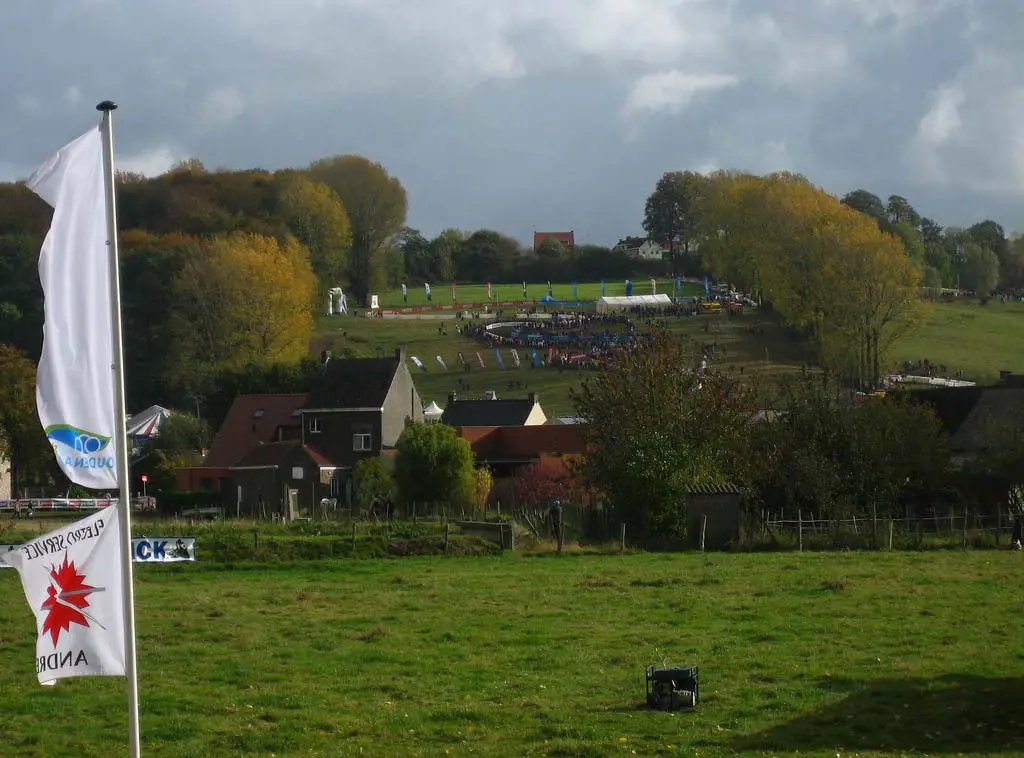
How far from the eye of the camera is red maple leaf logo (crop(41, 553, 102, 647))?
11.0 m

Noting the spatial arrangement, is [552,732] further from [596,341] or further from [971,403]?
[596,341]

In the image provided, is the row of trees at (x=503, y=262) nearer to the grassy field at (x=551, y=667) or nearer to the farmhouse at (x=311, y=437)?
the farmhouse at (x=311, y=437)

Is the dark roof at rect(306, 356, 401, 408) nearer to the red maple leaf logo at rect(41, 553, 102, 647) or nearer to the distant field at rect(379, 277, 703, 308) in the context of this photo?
the red maple leaf logo at rect(41, 553, 102, 647)

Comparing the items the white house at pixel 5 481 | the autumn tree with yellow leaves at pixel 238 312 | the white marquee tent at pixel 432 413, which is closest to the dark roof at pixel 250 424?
the white marquee tent at pixel 432 413

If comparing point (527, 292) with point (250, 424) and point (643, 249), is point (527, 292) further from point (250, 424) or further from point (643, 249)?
point (250, 424)

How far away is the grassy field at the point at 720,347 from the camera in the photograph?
102125mm

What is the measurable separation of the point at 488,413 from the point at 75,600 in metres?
74.7

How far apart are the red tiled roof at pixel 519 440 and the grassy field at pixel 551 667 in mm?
41724

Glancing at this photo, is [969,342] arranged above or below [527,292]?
below

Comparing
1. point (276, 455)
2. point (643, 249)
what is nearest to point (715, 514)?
point (276, 455)

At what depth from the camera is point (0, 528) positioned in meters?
43.8

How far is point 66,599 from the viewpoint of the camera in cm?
1107

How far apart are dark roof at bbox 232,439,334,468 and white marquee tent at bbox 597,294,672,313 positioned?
205 feet

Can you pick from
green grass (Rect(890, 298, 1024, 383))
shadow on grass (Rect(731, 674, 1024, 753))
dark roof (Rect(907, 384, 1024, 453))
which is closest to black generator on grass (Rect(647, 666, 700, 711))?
shadow on grass (Rect(731, 674, 1024, 753))
